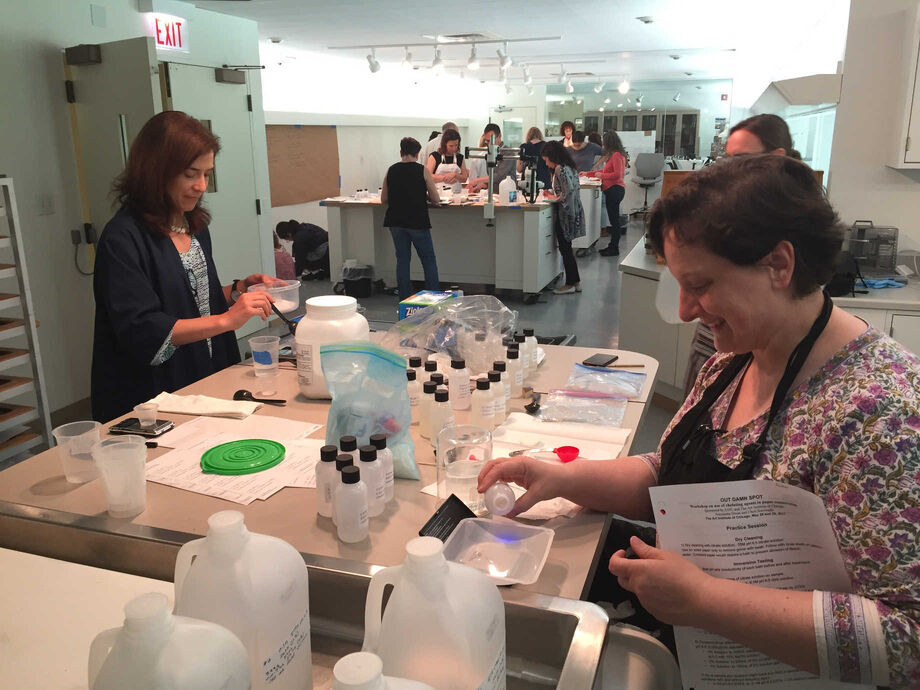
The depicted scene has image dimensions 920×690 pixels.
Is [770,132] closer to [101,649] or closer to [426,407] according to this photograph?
[426,407]

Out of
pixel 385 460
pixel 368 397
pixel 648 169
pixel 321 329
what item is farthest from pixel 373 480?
pixel 648 169

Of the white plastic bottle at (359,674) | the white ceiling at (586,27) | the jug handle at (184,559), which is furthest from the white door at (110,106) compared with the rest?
the white plastic bottle at (359,674)

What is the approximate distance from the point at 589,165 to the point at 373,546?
35.5 feet

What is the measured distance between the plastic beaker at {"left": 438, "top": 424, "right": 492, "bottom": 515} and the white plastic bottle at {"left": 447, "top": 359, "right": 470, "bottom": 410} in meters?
0.42

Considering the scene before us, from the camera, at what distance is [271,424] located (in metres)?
1.91

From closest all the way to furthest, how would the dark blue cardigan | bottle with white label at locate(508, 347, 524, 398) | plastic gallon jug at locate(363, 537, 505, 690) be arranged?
plastic gallon jug at locate(363, 537, 505, 690), bottle with white label at locate(508, 347, 524, 398), the dark blue cardigan

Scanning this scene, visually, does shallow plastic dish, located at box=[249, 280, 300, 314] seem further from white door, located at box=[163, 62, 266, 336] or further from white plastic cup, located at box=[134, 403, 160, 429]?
white door, located at box=[163, 62, 266, 336]

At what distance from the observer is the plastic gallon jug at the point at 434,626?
797mm

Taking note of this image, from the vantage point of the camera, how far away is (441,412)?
176 cm

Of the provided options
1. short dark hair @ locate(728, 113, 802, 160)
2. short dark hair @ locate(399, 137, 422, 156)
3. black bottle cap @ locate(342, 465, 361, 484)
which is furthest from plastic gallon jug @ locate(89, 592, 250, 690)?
short dark hair @ locate(399, 137, 422, 156)

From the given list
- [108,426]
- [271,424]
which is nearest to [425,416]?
[271,424]

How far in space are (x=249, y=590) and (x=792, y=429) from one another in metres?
0.91

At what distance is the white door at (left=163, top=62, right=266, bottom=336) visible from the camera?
528cm

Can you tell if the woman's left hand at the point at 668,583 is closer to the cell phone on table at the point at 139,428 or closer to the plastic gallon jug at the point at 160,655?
the plastic gallon jug at the point at 160,655
